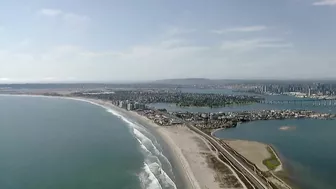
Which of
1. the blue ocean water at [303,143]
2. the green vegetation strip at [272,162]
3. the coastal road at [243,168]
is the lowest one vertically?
the blue ocean water at [303,143]

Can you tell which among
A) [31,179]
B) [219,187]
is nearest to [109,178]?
[31,179]

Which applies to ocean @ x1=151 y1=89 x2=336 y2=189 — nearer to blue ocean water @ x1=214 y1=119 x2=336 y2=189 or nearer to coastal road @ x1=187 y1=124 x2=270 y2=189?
blue ocean water @ x1=214 y1=119 x2=336 y2=189

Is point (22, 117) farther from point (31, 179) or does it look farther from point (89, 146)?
point (31, 179)

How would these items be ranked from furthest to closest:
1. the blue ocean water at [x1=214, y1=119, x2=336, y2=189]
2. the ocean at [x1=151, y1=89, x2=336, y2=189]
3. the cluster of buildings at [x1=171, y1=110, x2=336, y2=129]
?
the cluster of buildings at [x1=171, y1=110, x2=336, y2=129] → the blue ocean water at [x1=214, y1=119, x2=336, y2=189] → the ocean at [x1=151, y1=89, x2=336, y2=189]

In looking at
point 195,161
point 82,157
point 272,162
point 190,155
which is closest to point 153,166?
point 195,161

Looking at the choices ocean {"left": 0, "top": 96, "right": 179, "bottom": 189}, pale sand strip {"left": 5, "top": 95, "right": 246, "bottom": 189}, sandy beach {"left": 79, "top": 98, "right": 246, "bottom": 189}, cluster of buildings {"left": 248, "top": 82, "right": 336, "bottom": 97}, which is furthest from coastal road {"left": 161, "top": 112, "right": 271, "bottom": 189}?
cluster of buildings {"left": 248, "top": 82, "right": 336, "bottom": 97}

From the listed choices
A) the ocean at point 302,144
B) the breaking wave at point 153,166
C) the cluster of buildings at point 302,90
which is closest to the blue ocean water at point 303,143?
the ocean at point 302,144

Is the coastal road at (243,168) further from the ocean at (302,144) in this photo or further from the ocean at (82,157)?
the ocean at (82,157)

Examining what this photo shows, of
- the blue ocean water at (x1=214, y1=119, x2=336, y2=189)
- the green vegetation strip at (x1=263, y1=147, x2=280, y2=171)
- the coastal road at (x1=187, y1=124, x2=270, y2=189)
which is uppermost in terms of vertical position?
the coastal road at (x1=187, y1=124, x2=270, y2=189)

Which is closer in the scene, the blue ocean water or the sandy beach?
the sandy beach
